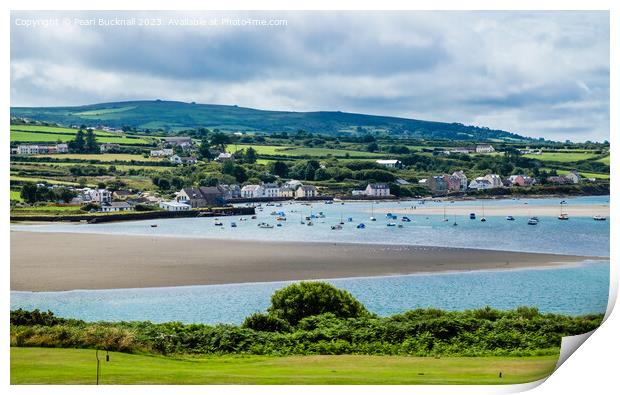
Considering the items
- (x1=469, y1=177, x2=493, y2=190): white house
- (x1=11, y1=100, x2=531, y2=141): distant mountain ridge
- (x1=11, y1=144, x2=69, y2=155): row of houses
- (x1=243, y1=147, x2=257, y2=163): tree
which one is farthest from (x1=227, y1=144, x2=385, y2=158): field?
(x1=11, y1=144, x2=69, y2=155): row of houses

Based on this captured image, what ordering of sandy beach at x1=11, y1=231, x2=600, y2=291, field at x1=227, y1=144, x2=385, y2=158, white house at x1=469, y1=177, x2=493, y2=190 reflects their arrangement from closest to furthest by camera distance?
sandy beach at x1=11, y1=231, x2=600, y2=291 → field at x1=227, y1=144, x2=385, y2=158 → white house at x1=469, y1=177, x2=493, y2=190

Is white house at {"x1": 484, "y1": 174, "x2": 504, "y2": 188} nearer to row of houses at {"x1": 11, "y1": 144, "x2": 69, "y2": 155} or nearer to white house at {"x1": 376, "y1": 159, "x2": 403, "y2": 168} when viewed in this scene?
white house at {"x1": 376, "y1": 159, "x2": 403, "y2": 168}

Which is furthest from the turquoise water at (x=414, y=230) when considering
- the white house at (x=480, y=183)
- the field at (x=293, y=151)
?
the field at (x=293, y=151)

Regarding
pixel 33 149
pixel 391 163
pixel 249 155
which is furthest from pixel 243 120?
pixel 33 149

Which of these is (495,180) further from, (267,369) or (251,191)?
(267,369)

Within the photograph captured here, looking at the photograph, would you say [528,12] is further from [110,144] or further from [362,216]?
[362,216]
